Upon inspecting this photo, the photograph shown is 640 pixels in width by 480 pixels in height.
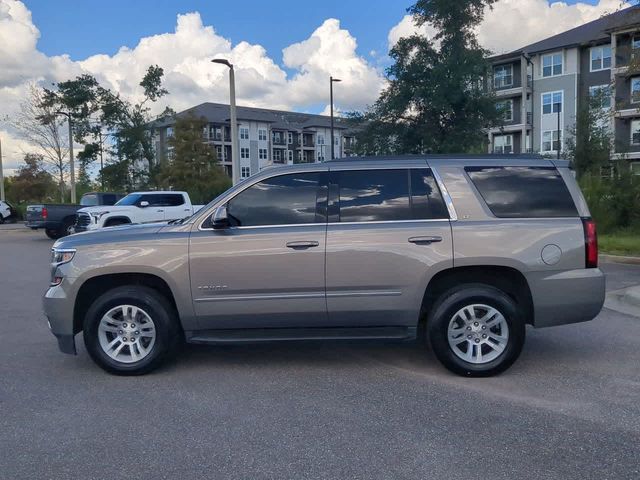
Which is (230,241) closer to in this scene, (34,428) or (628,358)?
(34,428)

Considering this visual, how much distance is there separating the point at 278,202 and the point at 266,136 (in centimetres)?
8279

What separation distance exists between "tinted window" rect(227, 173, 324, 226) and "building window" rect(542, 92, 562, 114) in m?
49.7

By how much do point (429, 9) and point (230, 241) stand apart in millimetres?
25966

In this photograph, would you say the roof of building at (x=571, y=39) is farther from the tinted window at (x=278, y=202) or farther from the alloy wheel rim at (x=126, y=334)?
the alloy wheel rim at (x=126, y=334)

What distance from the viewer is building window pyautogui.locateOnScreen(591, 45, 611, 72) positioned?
46.7m

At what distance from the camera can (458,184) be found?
5336 mm

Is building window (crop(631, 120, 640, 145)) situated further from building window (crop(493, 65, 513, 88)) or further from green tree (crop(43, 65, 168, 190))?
green tree (crop(43, 65, 168, 190))

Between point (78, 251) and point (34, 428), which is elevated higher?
point (78, 251)

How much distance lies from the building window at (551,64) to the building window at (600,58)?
2.69 meters

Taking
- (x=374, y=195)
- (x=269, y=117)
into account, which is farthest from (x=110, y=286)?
(x=269, y=117)

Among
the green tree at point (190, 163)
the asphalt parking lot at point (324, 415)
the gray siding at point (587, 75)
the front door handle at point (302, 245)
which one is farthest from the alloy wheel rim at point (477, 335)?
the gray siding at point (587, 75)

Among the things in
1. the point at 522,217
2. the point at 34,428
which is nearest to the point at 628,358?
the point at 522,217

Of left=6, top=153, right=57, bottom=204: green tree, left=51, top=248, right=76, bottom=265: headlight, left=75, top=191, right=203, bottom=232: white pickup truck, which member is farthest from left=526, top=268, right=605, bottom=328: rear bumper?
left=6, top=153, right=57, bottom=204: green tree

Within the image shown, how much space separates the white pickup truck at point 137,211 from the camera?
1706cm
